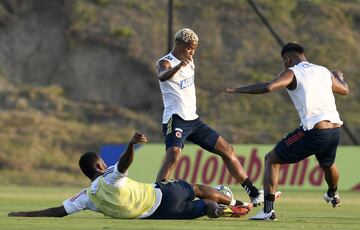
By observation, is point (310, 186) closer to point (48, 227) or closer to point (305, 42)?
point (48, 227)

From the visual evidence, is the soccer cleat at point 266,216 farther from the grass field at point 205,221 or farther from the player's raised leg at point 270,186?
the grass field at point 205,221

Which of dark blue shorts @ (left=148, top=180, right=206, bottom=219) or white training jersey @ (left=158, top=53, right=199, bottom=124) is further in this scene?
white training jersey @ (left=158, top=53, right=199, bottom=124)

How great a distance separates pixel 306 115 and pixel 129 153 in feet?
10.6

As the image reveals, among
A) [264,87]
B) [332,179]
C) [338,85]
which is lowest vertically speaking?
→ [332,179]

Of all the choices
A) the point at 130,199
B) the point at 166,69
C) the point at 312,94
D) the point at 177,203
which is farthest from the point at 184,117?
Answer: the point at 130,199

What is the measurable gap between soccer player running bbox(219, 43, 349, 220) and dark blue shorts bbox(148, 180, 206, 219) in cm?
97

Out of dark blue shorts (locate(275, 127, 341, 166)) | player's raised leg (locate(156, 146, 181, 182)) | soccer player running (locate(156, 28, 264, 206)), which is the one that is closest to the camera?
dark blue shorts (locate(275, 127, 341, 166))

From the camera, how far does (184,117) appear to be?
16484mm

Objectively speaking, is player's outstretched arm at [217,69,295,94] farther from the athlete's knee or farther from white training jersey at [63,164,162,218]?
white training jersey at [63,164,162,218]

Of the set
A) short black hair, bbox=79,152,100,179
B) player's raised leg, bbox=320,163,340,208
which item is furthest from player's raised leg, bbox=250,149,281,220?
short black hair, bbox=79,152,100,179

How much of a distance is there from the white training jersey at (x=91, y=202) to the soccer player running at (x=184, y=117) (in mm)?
1761

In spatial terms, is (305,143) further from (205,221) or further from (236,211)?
(205,221)

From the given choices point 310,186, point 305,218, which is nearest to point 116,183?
point 305,218

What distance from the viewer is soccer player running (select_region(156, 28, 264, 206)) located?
1620 centimetres
